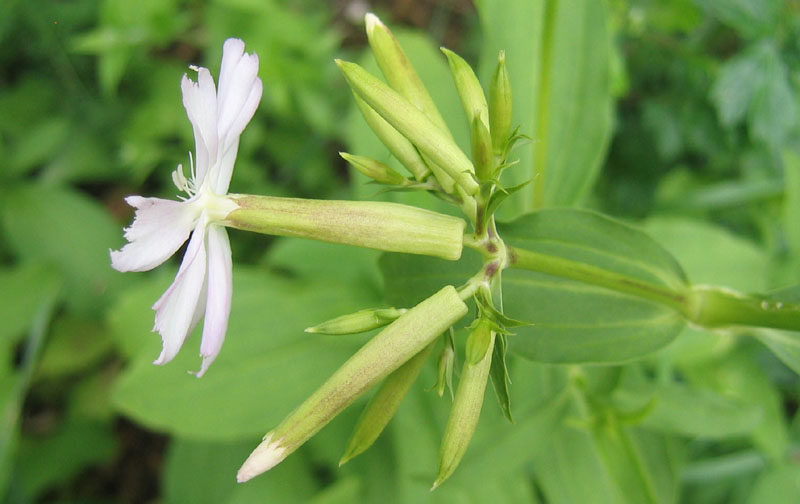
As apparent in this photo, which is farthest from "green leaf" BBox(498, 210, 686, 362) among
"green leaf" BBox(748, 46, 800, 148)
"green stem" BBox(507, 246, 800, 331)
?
"green leaf" BBox(748, 46, 800, 148)

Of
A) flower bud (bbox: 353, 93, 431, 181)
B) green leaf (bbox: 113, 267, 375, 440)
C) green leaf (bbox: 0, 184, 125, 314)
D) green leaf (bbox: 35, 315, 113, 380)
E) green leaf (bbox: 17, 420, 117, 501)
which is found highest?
flower bud (bbox: 353, 93, 431, 181)

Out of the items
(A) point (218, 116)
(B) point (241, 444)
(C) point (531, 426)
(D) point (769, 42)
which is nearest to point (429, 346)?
(A) point (218, 116)

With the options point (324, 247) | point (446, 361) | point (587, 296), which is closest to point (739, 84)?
point (587, 296)

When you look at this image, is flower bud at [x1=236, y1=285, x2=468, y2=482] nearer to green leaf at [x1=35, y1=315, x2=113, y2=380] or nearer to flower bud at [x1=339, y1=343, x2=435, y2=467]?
flower bud at [x1=339, y1=343, x2=435, y2=467]

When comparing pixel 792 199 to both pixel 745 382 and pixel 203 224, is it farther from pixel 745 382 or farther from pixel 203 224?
pixel 203 224

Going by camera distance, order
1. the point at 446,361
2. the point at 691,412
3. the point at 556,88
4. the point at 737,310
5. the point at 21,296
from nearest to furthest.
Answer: the point at 446,361
the point at 737,310
the point at 691,412
the point at 556,88
the point at 21,296

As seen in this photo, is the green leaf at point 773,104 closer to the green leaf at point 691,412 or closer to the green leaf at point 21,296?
the green leaf at point 691,412
